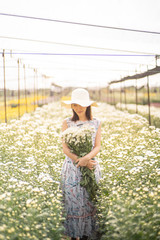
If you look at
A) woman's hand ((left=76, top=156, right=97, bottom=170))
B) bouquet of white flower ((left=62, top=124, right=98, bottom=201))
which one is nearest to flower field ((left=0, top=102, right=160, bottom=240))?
bouquet of white flower ((left=62, top=124, right=98, bottom=201))

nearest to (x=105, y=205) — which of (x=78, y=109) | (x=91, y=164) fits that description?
(x=91, y=164)

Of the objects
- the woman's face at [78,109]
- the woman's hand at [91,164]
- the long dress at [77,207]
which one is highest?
the woman's face at [78,109]

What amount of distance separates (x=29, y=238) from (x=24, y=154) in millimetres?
2792

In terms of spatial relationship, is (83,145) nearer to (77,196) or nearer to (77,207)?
(77,196)

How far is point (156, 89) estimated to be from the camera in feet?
44.3

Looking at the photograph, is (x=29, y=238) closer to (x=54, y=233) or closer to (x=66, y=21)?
(x=54, y=233)

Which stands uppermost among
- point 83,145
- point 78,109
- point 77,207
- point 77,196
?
point 78,109

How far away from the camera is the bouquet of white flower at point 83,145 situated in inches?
138

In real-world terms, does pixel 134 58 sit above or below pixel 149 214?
above

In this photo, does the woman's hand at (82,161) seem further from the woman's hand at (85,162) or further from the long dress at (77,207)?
the long dress at (77,207)

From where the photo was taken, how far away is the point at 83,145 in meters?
3.62

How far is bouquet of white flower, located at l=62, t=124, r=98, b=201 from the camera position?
138 inches

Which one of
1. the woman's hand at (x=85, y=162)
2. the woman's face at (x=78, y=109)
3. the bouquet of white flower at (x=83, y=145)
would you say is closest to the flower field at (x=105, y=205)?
the bouquet of white flower at (x=83, y=145)

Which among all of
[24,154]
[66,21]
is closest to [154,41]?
[66,21]
